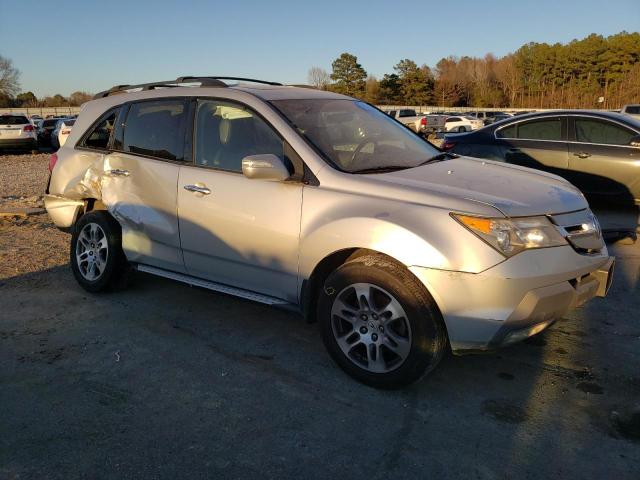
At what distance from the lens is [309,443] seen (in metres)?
2.80

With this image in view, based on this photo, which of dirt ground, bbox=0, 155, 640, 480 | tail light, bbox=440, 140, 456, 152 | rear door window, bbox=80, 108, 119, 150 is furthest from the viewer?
tail light, bbox=440, 140, 456, 152

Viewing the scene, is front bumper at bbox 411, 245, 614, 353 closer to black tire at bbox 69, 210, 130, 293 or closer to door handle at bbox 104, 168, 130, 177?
door handle at bbox 104, 168, 130, 177

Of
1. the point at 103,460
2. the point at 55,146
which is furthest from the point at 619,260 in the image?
the point at 55,146

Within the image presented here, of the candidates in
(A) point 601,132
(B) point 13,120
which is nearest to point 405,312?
(A) point 601,132

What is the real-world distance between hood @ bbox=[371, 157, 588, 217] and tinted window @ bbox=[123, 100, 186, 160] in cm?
179

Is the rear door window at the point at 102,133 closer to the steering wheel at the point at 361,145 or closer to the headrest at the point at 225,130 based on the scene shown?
the headrest at the point at 225,130

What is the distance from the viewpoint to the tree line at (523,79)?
7406cm

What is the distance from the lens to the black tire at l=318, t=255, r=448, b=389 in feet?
10.2

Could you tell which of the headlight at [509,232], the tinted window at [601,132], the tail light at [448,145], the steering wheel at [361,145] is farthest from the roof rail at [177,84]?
the tinted window at [601,132]

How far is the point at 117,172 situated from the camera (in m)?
4.77

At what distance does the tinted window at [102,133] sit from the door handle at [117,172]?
1.14 feet

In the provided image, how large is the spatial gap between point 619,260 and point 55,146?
2735 centimetres

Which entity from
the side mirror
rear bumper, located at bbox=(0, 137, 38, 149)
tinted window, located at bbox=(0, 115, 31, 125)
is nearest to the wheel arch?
the side mirror

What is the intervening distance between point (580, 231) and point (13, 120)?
25.2 metres
